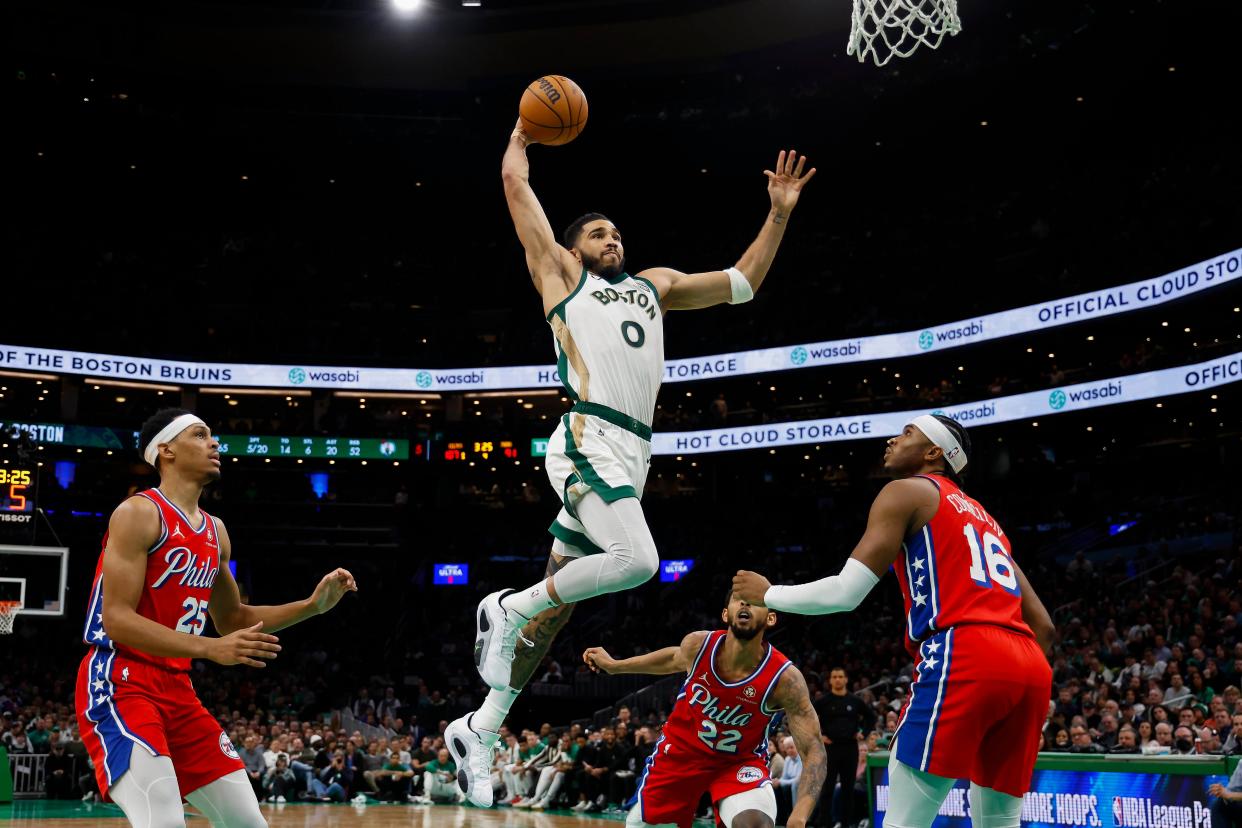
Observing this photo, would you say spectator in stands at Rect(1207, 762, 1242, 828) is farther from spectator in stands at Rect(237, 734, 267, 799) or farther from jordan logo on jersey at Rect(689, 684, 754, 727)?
spectator in stands at Rect(237, 734, 267, 799)

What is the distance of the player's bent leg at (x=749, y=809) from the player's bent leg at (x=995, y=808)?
264cm

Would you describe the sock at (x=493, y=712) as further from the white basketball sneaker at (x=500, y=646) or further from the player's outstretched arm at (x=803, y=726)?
the player's outstretched arm at (x=803, y=726)

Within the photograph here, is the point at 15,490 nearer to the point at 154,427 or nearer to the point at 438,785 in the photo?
the point at 438,785

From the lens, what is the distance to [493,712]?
687cm

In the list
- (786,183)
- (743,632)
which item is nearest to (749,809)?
(743,632)

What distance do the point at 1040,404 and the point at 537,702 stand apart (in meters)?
14.9

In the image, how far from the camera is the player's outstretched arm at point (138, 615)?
18.5 ft

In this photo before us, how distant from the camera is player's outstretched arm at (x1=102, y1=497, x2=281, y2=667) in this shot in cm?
564

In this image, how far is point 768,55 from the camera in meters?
37.2

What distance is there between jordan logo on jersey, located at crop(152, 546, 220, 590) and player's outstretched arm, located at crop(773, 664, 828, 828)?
419cm

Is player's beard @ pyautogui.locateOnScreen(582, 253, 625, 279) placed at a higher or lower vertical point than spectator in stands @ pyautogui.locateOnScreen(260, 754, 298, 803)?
higher

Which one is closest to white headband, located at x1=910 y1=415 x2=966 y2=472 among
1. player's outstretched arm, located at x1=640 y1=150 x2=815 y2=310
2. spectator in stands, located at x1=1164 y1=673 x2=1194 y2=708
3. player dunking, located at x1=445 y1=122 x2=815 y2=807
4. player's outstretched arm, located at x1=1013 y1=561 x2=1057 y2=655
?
player's outstretched arm, located at x1=1013 y1=561 x2=1057 y2=655

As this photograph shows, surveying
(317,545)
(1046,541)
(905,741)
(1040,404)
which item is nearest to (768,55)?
(1040,404)

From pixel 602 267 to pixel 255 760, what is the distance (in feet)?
70.4
